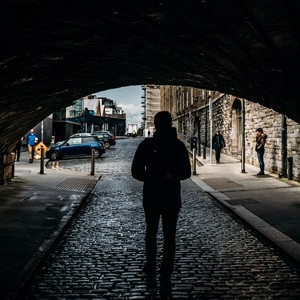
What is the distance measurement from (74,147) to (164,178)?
2095 cm

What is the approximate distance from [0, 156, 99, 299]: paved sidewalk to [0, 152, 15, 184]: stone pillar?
222 mm

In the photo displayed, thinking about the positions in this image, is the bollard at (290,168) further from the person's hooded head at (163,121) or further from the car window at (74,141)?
the car window at (74,141)

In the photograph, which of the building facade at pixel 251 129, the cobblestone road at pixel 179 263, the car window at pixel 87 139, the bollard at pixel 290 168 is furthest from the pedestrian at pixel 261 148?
the car window at pixel 87 139

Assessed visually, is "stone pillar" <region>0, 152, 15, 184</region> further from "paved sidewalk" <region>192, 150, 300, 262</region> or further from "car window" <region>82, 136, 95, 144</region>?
"car window" <region>82, 136, 95, 144</region>

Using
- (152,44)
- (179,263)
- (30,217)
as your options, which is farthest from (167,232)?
(30,217)

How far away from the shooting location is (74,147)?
2461 centimetres

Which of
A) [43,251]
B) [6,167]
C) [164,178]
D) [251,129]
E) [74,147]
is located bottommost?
[43,251]

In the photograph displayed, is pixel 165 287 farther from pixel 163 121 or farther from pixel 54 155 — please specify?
pixel 54 155

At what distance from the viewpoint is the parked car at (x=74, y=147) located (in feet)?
78.6

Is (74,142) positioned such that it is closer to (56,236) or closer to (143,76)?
(143,76)

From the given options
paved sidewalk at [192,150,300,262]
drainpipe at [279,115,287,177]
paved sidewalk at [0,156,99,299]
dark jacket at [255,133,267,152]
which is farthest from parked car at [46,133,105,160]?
drainpipe at [279,115,287,177]

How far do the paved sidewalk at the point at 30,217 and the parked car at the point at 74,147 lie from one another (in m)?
9.21

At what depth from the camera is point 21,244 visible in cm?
582

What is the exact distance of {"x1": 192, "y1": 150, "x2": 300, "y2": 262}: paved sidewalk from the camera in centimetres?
655
